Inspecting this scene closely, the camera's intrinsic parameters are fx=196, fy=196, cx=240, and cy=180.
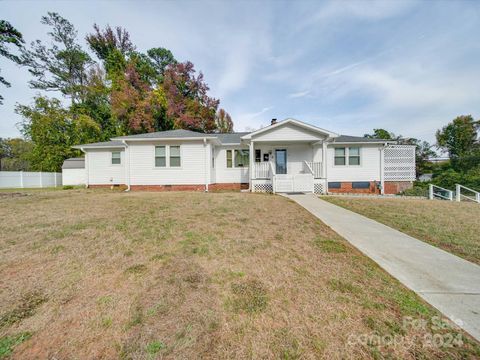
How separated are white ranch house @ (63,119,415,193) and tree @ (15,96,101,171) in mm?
10442

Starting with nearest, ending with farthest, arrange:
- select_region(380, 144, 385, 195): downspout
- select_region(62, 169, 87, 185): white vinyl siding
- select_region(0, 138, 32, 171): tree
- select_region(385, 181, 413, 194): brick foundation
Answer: select_region(380, 144, 385, 195): downspout < select_region(385, 181, 413, 194): brick foundation < select_region(62, 169, 87, 185): white vinyl siding < select_region(0, 138, 32, 171): tree

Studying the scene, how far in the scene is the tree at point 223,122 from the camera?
3122cm

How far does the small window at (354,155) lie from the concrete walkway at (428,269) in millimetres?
9524

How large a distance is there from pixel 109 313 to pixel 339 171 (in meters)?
14.2

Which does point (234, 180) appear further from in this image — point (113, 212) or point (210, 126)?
point (210, 126)

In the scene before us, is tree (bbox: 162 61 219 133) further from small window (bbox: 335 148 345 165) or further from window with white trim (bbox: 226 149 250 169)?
small window (bbox: 335 148 345 165)

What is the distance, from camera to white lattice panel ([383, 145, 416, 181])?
13297 mm

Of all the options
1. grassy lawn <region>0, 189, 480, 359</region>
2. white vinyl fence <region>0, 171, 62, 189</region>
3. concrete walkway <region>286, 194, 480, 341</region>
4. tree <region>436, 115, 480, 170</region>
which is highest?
tree <region>436, 115, 480, 170</region>

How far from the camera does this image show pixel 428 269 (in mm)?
2965

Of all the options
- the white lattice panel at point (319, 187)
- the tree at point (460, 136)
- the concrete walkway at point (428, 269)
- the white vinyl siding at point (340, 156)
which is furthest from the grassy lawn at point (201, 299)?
the tree at point (460, 136)

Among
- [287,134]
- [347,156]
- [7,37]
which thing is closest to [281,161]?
[287,134]

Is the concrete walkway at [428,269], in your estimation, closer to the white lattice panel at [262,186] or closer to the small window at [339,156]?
the white lattice panel at [262,186]

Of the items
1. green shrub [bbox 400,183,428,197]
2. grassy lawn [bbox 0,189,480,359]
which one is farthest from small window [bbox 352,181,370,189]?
grassy lawn [bbox 0,189,480,359]

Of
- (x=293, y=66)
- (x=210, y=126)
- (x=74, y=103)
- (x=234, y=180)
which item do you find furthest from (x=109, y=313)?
(x=74, y=103)
